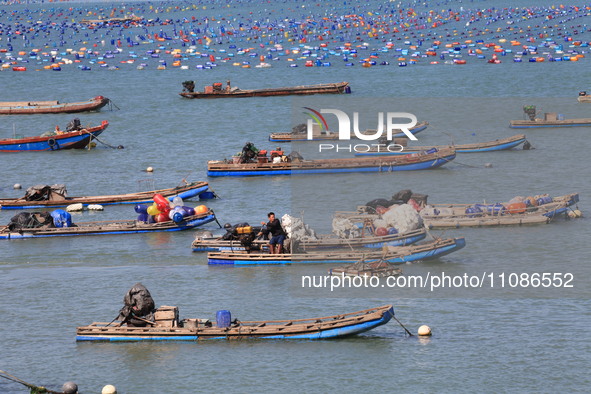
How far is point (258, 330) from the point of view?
144ft

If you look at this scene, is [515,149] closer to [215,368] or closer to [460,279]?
[460,279]

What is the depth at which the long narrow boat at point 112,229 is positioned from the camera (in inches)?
2421

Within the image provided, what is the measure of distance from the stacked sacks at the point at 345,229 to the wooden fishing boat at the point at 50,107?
57870 mm

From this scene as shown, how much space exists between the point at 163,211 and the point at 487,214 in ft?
51.1

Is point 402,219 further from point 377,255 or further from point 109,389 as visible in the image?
point 109,389

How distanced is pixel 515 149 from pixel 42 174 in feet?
102

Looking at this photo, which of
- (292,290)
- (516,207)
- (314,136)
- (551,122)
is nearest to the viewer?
(292,290)

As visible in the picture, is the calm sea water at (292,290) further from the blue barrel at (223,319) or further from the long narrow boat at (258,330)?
the blue barrel at (223,319)

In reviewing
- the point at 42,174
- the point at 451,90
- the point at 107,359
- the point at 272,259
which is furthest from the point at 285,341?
the point at 451,90

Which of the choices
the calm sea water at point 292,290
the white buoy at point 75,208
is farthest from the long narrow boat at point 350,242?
the white buoy at point 75,208

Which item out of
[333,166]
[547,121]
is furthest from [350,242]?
[547,121]

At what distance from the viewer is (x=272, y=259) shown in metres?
53.8

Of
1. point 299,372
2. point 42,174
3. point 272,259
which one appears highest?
point 42,174

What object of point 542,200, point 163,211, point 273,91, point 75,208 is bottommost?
point 163,211
